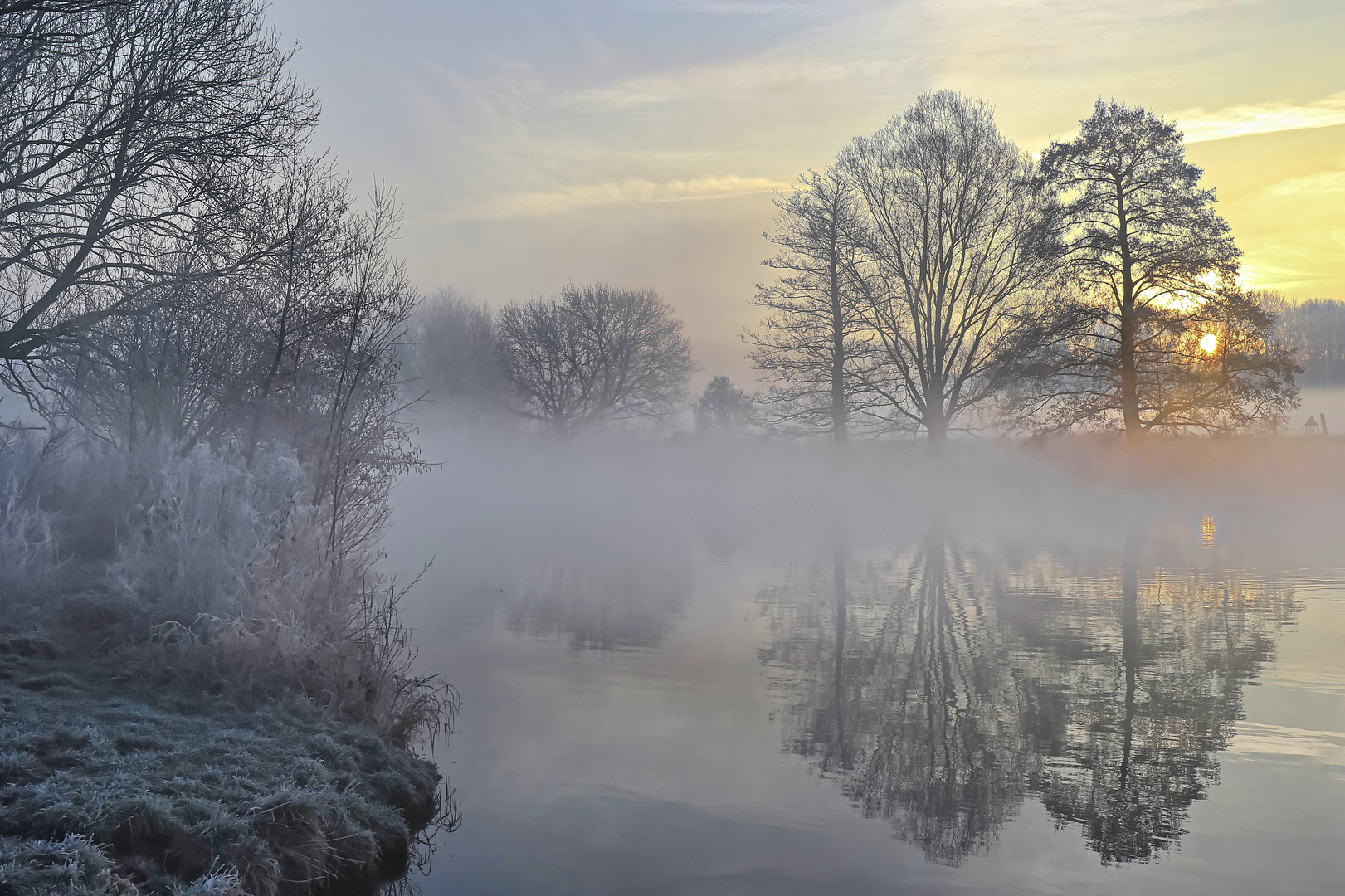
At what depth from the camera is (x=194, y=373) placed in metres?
15.1

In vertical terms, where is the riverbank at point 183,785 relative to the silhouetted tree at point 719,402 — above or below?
below

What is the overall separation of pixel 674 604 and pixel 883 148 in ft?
73.4

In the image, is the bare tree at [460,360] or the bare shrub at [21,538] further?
the bare tree at [460,360]

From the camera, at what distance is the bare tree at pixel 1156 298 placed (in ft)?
92.4

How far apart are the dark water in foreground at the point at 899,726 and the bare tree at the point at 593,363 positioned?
35879mm

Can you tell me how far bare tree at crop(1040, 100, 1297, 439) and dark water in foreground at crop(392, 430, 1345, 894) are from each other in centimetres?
1157

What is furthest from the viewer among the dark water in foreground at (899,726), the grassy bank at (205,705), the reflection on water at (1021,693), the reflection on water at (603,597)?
the reflection on water at (603,597)

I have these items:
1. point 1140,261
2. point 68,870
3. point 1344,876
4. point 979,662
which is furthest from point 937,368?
point 68,870

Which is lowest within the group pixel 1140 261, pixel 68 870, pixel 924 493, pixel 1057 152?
pixel 68 870

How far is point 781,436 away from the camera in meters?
35.3

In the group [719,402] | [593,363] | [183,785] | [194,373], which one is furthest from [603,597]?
[719,402]

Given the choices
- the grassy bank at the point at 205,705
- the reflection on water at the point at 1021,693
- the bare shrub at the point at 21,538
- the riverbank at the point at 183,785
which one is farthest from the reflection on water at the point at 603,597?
the bare shrub at the point at 21,538

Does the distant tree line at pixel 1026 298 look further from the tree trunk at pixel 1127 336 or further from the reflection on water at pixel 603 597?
the reflection on water at pixel 603 597

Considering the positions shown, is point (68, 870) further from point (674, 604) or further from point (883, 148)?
point (883, 148)
